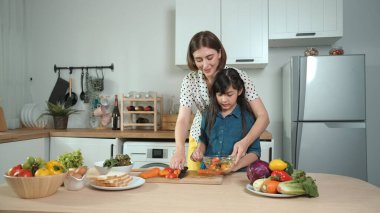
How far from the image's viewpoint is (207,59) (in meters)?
1.77

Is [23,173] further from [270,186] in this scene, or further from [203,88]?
[203,88]

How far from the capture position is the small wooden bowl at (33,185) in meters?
1.09

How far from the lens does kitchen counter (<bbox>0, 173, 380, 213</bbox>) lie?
1008 millimetres

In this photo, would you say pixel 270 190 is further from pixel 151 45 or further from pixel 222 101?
pixel 151 45

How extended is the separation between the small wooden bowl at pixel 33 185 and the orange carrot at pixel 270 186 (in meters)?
0.69

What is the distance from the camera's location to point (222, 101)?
1.75 metres

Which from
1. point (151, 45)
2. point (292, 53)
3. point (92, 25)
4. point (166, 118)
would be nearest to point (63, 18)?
point (92, 25)

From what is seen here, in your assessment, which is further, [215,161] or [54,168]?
[215,161]

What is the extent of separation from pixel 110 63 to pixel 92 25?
1.48 feet

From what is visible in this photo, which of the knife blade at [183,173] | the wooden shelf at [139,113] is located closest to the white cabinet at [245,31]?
the wooden shelf at [139,113]

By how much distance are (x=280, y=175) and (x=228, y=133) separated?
0.65 m

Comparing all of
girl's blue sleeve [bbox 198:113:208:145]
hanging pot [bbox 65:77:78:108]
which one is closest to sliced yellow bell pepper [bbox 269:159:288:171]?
girl's blue sleeve [bbox 198:113:208:145]

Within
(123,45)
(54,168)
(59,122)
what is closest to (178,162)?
(54,168)

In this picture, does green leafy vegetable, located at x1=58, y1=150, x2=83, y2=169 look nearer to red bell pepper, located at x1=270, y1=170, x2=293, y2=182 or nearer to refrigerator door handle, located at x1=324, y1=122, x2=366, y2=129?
red bell pepper, located at x1=270, y1=170, x2=293, y2=182
